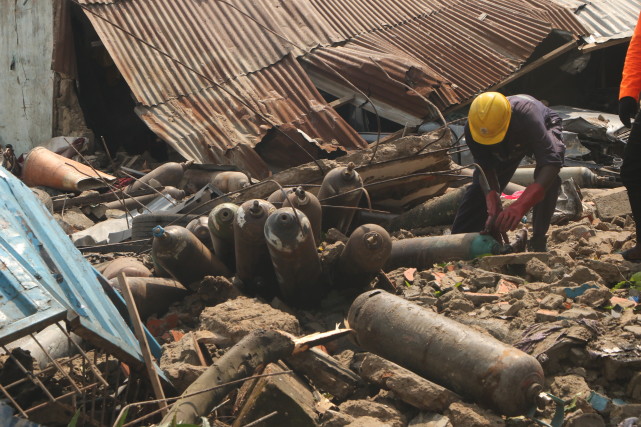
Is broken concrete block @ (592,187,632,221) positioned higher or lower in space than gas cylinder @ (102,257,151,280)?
lower

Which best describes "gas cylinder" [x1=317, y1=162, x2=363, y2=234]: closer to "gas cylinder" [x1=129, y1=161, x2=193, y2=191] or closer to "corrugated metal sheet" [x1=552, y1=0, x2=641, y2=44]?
"gas cylinder" [x1=129, y1=161, x2=193, y2=191]

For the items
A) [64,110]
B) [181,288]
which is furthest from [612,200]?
[64,110]

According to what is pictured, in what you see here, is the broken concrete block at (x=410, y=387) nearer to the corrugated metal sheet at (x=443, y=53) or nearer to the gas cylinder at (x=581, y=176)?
the gas cylinder at (x=581, y=176)

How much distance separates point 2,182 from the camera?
450 centimetres

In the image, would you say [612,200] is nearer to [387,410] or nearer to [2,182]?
[387,410]

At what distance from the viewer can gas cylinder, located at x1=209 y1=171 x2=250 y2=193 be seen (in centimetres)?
811

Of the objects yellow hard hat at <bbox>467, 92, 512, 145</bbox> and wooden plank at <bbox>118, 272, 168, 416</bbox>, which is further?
yellow hard hat at <bbox>467, 92, 512, 145</bbox>

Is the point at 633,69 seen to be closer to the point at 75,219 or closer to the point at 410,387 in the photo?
A: the point at 410,387

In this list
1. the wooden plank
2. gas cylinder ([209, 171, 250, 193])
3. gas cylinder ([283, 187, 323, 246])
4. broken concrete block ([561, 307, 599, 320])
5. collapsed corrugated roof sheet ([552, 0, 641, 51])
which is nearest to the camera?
the wooden plank

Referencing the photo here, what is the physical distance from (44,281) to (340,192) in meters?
3.02

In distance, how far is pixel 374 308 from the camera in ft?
14.5

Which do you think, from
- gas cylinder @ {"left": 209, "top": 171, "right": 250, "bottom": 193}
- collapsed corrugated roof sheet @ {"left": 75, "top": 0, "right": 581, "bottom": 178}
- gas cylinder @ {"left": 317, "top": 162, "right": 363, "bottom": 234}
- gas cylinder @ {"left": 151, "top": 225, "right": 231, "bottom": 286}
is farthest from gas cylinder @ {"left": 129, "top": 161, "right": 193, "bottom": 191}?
gas cylinder @ {"left": 151, "top": 225, "right": 231, "bottom": 286}

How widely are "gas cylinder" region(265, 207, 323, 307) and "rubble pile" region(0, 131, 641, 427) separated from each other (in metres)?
0.01

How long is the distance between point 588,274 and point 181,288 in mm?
2777
